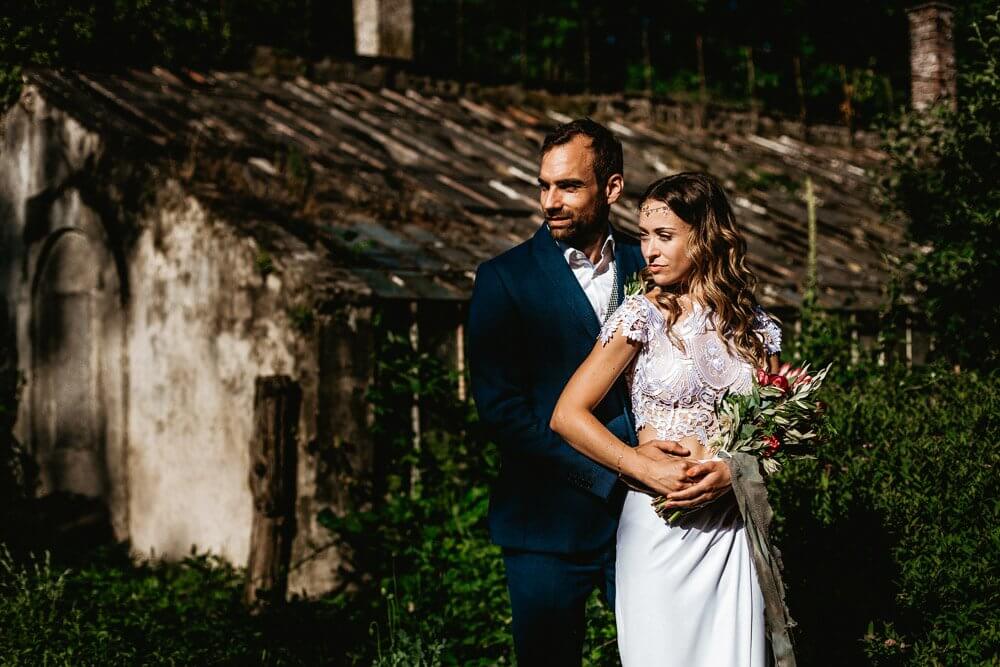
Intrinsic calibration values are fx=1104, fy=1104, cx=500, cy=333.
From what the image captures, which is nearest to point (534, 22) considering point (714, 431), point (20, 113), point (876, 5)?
point (876, 5)

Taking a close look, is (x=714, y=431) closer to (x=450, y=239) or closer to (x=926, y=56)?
(x=450, y=239)

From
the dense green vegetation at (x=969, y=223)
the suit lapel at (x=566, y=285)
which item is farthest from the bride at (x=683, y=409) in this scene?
the dense green vegetation at (x=969, y=223)

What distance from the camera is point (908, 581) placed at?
4527 mm

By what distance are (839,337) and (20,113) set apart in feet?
21.4

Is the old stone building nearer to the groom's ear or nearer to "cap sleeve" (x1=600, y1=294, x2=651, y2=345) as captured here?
the groom's ear

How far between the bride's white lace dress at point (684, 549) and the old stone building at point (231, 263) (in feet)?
11.2

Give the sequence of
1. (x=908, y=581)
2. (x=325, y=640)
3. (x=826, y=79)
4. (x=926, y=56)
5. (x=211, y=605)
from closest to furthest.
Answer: (x=908, y=581), (x=325, y=640), (x=211, y=605), (x=926, y=56), (x=826, y=79)

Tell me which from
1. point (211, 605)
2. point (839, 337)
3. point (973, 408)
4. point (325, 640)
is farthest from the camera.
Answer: point (839, 337)

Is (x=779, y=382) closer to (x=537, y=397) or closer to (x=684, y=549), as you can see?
(x=684, y=549)

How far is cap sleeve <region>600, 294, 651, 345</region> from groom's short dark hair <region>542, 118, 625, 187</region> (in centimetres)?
56

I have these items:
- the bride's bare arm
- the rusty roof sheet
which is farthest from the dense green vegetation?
the bride's bare arm

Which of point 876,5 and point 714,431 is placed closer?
point 714,431

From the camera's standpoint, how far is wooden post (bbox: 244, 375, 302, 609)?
20.9 ft

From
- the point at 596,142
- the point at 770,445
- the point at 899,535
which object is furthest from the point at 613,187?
the point at 899,535
